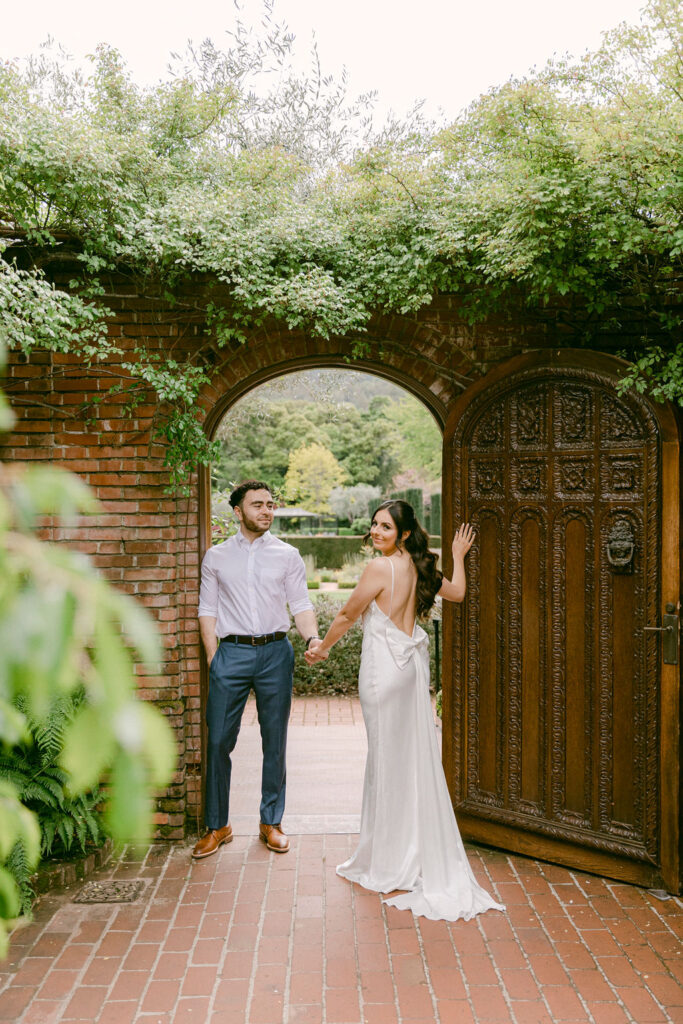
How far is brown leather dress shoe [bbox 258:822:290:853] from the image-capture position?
442cm

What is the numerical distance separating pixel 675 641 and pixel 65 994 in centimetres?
320

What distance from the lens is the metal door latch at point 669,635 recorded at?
3.83 meters

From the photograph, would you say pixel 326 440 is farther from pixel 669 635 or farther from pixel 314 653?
pixel 669 635

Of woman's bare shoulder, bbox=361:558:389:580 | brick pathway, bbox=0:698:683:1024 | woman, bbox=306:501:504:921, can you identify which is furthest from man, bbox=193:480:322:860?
woman's bare shoulder, bbox=361:558:389:580

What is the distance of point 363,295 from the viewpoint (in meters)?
4.42

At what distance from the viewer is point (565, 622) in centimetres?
420

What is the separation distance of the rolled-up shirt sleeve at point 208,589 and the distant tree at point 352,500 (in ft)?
63.9

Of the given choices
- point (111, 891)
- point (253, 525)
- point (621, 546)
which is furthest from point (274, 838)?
point (621, 546)

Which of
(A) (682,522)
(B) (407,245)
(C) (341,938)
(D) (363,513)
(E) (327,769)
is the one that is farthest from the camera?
(D) (363,513)

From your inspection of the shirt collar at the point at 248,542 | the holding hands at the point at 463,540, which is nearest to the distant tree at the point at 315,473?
the shirt collar at the point at 248,542

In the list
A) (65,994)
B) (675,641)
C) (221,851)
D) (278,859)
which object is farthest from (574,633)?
(65,994)

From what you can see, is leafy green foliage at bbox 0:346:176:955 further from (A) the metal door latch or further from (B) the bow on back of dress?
(A) the metal door latch

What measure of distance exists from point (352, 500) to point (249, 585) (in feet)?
67.8

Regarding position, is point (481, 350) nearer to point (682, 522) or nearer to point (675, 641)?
point (682, 522)
